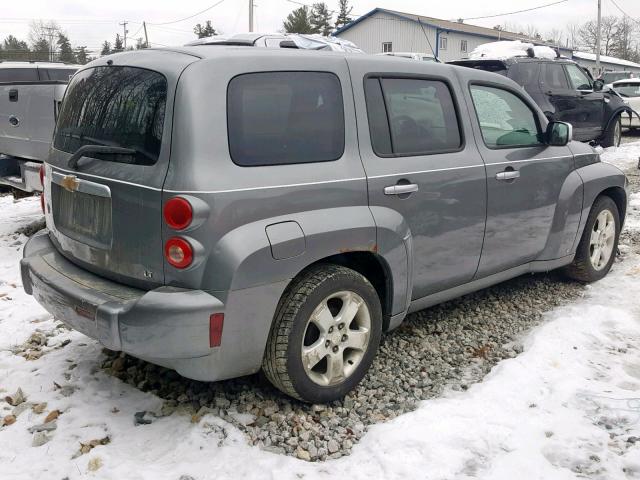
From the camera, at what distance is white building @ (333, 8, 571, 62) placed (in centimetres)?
4094

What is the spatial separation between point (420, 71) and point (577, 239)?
212 cm

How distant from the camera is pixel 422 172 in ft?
12.2

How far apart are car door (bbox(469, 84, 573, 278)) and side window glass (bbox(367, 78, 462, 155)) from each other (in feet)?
0.92

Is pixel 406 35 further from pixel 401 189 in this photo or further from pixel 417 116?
pixel 401 189

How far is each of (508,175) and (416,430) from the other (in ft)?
6.49

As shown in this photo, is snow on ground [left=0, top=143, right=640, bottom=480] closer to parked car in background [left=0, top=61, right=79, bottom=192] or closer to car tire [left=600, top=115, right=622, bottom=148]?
parked car in background [left=0, top=61, right=79, bottom=192]

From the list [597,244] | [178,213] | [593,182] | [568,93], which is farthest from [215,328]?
[568,93]

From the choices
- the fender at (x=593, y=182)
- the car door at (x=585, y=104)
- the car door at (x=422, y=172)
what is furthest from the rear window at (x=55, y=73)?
the car door at (x=585, y=104)

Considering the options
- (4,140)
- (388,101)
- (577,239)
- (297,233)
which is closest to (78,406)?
(297,233)

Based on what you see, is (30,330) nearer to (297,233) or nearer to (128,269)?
(128,269)

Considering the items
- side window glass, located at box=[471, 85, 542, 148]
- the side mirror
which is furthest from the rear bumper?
the side mirror

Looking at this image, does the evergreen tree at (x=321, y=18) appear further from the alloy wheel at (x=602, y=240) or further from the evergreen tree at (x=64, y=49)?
the alloy wheel at (x=602, y=240)

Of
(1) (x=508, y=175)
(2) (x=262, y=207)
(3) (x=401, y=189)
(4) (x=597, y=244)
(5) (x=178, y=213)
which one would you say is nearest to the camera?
(5) (x=178, y=213)

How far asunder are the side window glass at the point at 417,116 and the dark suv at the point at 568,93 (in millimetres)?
7890
